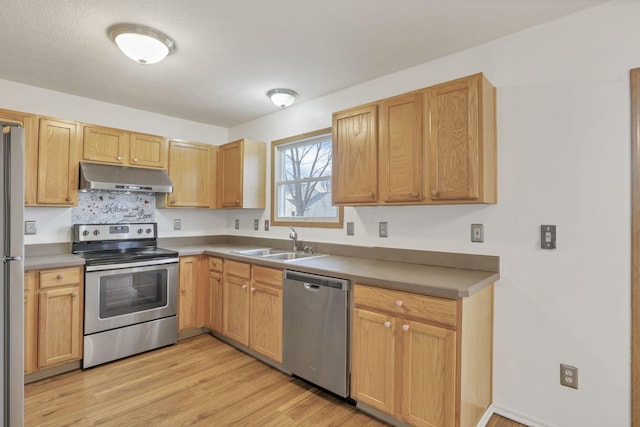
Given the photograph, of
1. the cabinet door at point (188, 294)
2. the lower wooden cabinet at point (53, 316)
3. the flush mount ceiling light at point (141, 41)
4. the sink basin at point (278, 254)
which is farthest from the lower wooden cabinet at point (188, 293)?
the flush mount ceiling light at point (141, 41)

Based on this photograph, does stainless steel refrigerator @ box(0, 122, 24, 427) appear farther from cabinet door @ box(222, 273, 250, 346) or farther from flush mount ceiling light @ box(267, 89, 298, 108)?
flush mount ceiling light @ box(267, 89, 298, 108)

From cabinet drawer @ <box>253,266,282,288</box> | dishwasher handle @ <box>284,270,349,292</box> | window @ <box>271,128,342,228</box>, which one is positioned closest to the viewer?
dishwasher handle @ <box>284,270,349,292</box>

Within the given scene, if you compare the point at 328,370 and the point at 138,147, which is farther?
the point at 138,147

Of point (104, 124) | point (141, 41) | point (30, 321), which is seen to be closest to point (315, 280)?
point (141, 41)

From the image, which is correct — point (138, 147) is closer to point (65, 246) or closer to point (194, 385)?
point (65, 246)

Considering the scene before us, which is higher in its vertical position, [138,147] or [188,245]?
[138,147]

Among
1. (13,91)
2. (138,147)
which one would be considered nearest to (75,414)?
(138,147)

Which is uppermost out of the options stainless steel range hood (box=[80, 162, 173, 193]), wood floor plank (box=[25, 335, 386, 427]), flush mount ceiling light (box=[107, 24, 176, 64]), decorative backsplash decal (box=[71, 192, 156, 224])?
flush mount ceiling light (box=[107, 24, 176, 64])

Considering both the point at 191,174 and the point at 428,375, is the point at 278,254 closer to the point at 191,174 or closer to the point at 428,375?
the point at 191,174

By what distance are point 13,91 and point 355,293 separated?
3.46 m

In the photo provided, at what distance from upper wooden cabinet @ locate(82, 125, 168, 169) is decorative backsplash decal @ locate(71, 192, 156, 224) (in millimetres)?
403

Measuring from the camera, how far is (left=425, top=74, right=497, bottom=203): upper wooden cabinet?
2025 mm

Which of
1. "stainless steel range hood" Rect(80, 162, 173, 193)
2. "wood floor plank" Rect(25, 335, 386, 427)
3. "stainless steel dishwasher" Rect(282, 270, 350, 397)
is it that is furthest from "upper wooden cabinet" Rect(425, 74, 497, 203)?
"stainless steel range hood" Rect(80, 162, 173, 193)

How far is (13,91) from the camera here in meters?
Answer: 2.98
